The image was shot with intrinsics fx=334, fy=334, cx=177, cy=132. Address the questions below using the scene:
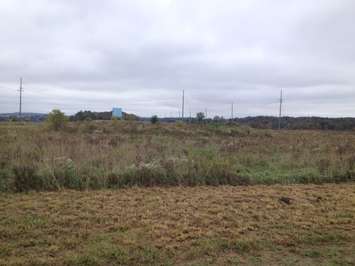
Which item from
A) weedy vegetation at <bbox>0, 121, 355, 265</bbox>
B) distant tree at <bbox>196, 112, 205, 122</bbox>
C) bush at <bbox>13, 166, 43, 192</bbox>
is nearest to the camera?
weedy vegetation at <bbox>0, 121, 355, 265</bbox>

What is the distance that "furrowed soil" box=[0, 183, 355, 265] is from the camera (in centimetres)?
388

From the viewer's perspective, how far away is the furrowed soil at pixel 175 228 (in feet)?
12.7

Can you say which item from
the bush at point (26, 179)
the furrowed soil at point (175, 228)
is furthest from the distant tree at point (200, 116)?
the bush at point (26, 179)

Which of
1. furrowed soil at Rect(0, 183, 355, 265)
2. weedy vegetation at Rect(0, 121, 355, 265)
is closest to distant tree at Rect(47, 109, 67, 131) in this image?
weedy vegetation at Rect(0, 121, 355, 265)

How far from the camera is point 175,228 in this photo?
483cm

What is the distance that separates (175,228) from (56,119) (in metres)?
25.9

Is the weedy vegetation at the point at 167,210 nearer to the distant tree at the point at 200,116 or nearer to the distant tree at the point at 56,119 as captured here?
the distant tree at the point at 56,119

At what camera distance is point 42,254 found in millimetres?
3828

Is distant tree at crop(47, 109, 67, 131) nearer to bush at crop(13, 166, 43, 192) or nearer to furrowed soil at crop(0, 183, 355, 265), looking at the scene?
bush at crop(13, 166, 43, 192)

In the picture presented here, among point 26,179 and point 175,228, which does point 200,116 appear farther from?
point 175,228

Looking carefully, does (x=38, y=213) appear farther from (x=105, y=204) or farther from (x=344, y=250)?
(x=344, y=250)

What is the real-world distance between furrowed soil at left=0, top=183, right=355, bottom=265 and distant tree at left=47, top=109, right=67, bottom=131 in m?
22.6

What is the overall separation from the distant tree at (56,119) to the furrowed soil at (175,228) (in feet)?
74.2

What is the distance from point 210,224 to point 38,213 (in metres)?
2.72
